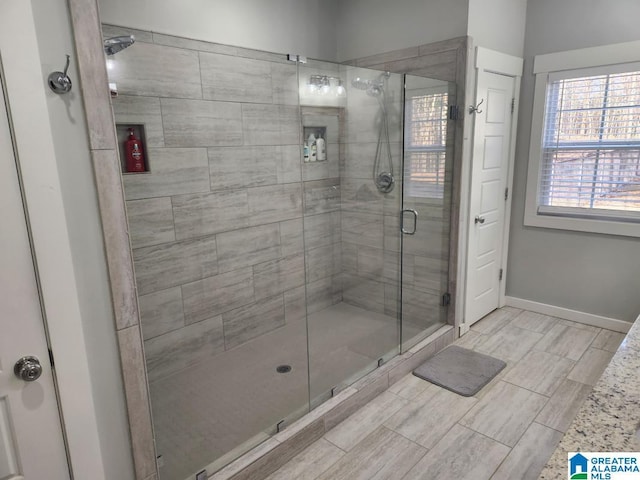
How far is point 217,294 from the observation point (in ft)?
10.1

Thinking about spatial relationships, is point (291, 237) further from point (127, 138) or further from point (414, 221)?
point (127, 138)

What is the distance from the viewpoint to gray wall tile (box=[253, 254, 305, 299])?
335cm

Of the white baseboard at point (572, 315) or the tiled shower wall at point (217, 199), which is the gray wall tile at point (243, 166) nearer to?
the tiled shower wall at point (217, 199)

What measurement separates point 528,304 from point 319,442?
101 inches

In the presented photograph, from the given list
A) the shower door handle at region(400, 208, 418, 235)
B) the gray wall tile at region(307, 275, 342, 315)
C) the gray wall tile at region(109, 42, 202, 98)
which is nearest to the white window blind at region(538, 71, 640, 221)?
the shower door handle at region(400, 208, 418, 235)

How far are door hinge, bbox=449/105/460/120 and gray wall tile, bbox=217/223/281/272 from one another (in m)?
1.60

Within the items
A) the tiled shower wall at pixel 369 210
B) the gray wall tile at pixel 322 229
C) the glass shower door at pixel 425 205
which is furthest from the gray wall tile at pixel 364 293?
the gray wall tile at pixel 322 229

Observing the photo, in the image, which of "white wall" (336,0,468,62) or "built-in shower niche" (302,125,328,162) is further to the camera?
"built-in shower niche" (302,125,328,162)

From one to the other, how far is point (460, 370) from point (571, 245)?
1.55 metres

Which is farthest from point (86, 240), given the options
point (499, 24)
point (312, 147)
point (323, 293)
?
point (499, 24)

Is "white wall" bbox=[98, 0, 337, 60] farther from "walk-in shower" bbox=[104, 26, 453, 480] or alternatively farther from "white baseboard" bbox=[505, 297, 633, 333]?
"white baseboard" bbox=[505, 297, 633, 333]

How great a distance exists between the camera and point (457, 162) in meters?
3.18

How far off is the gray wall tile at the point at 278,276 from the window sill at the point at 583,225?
2085mm

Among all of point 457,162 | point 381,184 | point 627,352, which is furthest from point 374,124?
point 627,352
